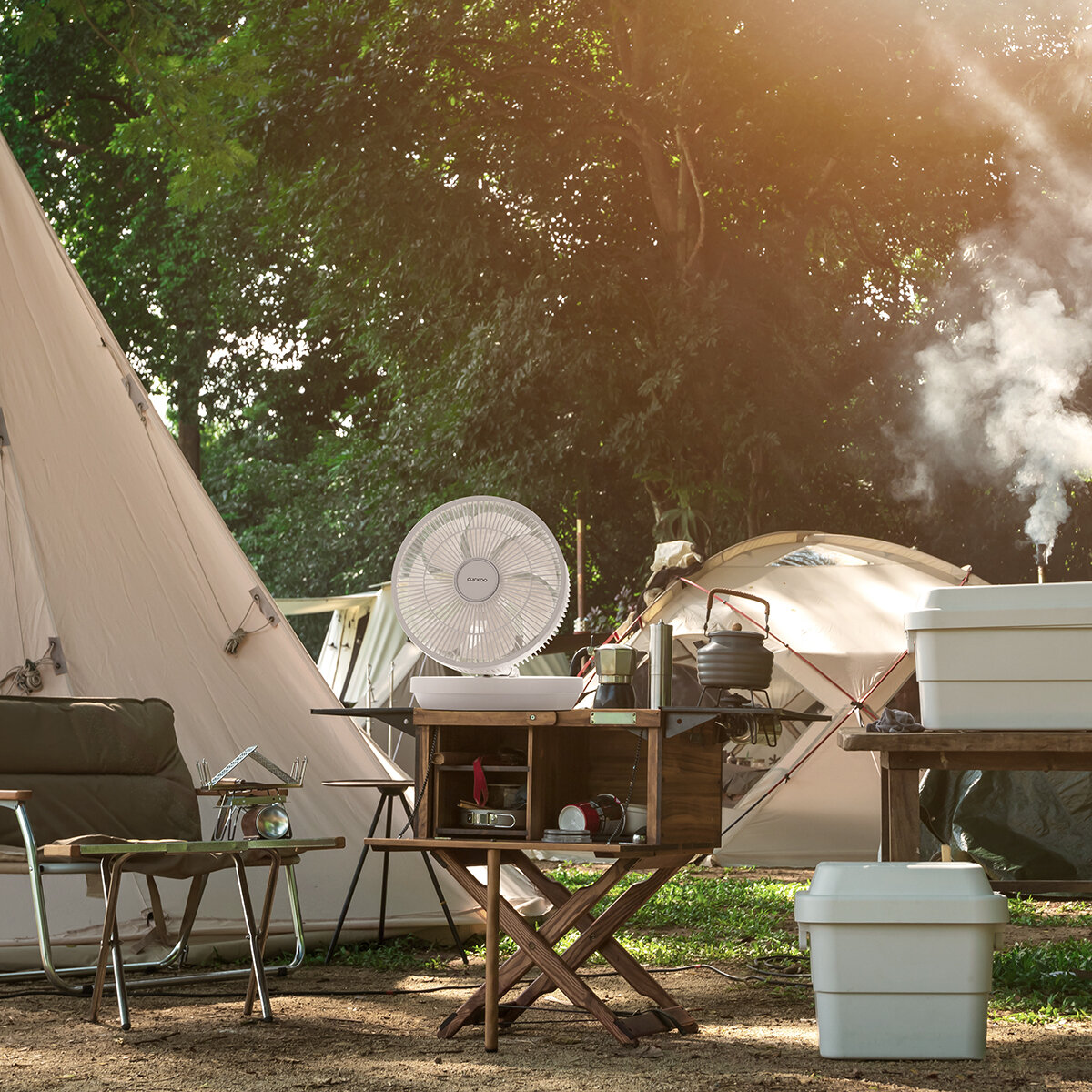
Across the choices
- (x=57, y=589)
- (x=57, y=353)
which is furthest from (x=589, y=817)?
(x=57, y=353)

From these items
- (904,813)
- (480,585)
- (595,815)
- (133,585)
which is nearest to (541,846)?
(595,815)

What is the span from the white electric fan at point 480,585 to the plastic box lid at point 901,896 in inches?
36.7

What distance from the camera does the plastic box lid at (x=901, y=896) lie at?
295 centimetres

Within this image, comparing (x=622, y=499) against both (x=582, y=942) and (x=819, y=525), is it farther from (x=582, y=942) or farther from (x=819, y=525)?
(x=582, y=942)

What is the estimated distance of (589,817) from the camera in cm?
310

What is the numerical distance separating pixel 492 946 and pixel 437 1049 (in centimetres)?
28

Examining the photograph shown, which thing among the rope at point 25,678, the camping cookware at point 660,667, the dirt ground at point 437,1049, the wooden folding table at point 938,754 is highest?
the camping cookware at point 660,667

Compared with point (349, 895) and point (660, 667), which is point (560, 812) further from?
point (349, 895)

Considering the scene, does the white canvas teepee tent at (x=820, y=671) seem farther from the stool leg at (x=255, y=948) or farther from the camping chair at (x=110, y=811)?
the stool leg at (x=255, y=948)

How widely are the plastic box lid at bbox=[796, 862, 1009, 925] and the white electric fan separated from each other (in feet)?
3.06

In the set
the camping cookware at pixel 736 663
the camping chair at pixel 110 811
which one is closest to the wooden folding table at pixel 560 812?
the camping cookware at pixel 736 663

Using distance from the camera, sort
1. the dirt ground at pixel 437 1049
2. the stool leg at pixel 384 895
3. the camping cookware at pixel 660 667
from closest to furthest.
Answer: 1. the dirt ground at pixel 437 1049
2. the camping cookware at pixel 660 667
3. the stool leg at pixel 384 895

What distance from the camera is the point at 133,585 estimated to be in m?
4.64

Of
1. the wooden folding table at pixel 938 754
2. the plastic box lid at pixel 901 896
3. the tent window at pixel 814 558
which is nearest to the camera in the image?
the plastic box lid at pixel 901 896
